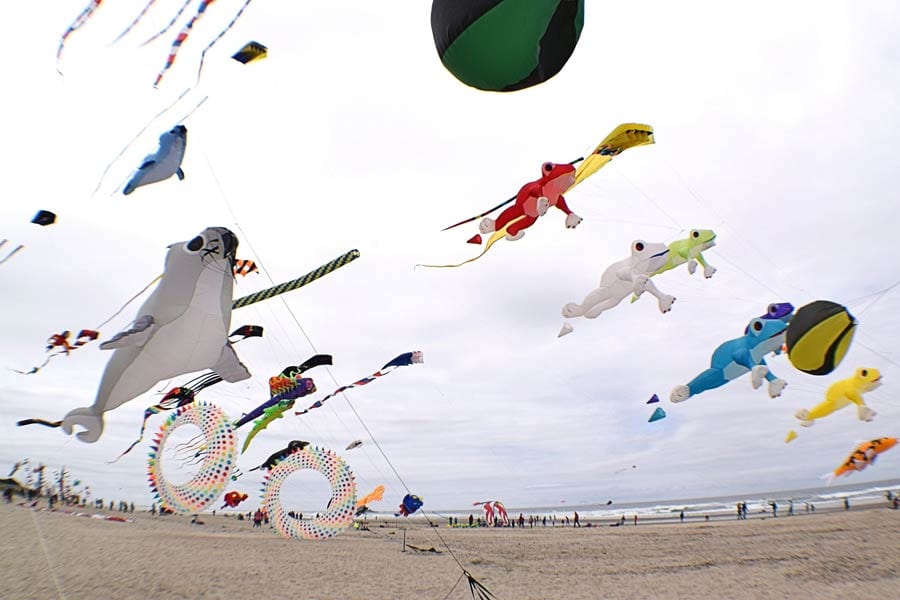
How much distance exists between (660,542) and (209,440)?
1581cm

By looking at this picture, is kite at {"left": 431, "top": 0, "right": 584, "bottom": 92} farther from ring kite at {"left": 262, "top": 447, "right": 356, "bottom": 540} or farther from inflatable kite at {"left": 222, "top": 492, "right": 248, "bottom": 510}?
inflatable kite at {"left": 222, "top": 492, "right": 248, "bottom": 510}

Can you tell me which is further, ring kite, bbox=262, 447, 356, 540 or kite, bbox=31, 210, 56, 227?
ring kite, bbox=262, 447, 356, 540

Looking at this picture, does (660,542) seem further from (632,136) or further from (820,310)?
(632,136)

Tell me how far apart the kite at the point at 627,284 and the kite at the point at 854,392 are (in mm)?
3199

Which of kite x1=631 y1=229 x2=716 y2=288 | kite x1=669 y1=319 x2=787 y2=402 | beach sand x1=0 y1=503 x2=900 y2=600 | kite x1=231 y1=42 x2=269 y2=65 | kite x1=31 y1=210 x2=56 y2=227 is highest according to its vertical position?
kite x1=631 y1=229 x2=716 y2=288

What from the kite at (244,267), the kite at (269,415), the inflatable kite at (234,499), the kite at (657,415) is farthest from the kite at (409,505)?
the kite at (244,267)

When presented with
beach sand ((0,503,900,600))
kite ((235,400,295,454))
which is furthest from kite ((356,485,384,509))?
kite ((235,400,295,454))

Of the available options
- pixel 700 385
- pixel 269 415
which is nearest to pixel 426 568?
pixel 269 415

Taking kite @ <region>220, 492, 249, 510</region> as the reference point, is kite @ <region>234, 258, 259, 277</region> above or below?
above

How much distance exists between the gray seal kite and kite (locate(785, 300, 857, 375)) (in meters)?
6.86

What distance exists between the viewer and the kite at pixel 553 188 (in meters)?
6.20

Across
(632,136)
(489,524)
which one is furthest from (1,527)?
(489,524)

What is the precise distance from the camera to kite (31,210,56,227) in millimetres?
5106

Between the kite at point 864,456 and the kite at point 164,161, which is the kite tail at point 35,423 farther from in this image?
the kite at point 864,456
